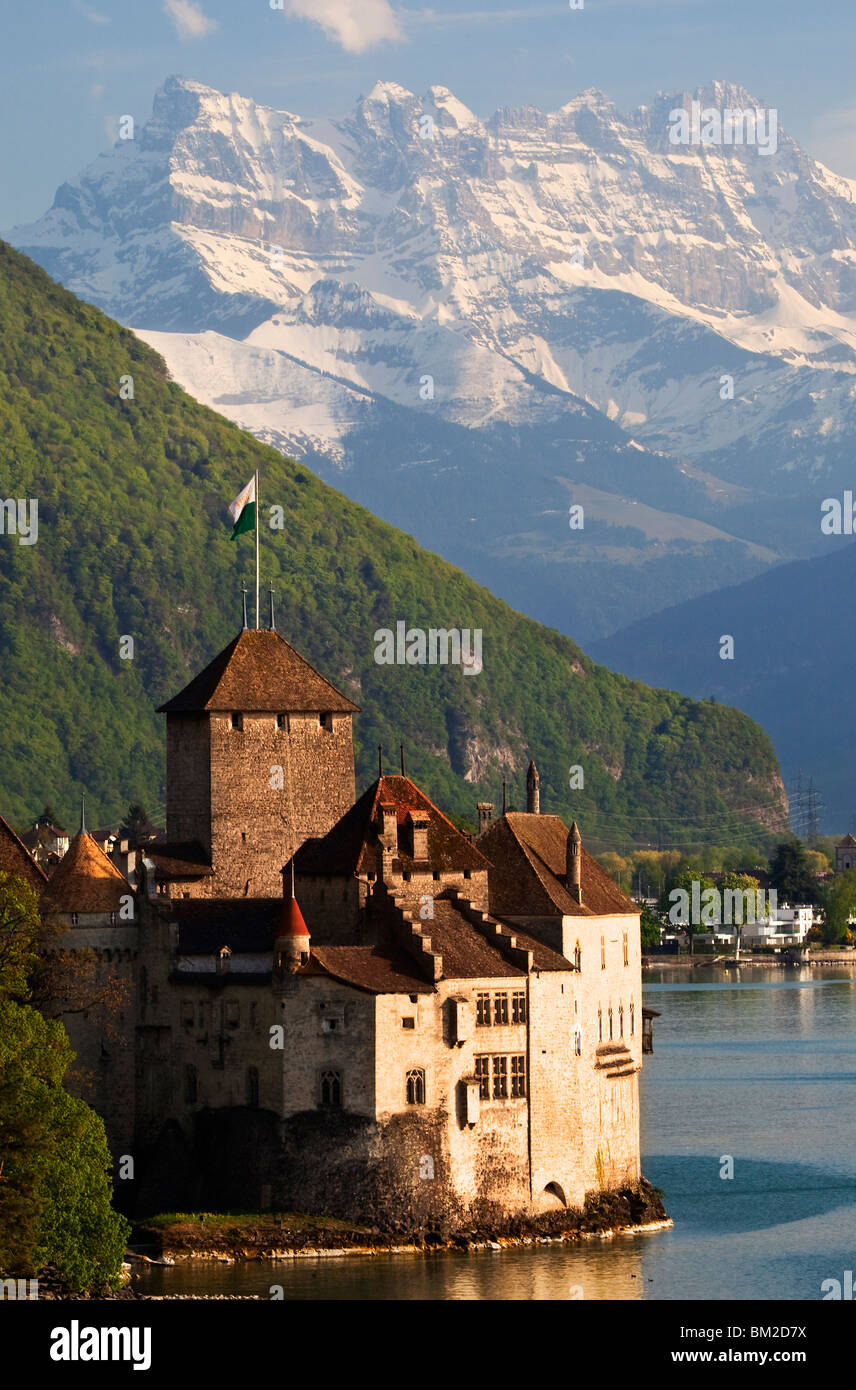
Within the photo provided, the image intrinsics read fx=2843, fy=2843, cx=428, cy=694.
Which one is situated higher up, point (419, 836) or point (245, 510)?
point (245, 510)

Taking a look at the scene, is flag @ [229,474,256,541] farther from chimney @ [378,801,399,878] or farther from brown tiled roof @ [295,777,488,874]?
chimney @ [378,801,399,878]

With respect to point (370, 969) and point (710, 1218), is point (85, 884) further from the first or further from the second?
point (710, 1218)

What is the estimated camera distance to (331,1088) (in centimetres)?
8044

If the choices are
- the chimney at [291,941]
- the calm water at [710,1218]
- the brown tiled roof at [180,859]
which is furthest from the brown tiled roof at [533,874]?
the calm water at [710,1218]

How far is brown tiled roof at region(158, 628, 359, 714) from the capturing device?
9544 cm

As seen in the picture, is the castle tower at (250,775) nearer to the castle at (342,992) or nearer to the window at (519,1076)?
the castle at (342,992)

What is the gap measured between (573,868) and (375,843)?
769cm

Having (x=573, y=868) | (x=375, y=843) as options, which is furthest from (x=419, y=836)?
(x=573, y=868)

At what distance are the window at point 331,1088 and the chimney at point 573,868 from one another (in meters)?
12.6

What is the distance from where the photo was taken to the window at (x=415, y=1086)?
80.6 m

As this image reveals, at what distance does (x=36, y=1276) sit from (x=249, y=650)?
32165 mm

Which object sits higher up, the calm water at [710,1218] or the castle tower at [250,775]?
the castle tower at [250,775]

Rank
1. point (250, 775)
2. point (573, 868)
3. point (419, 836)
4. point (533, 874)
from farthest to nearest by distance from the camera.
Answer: point (250, 775) < point (573, 868) < point (533, 874) < point (419, 836)
